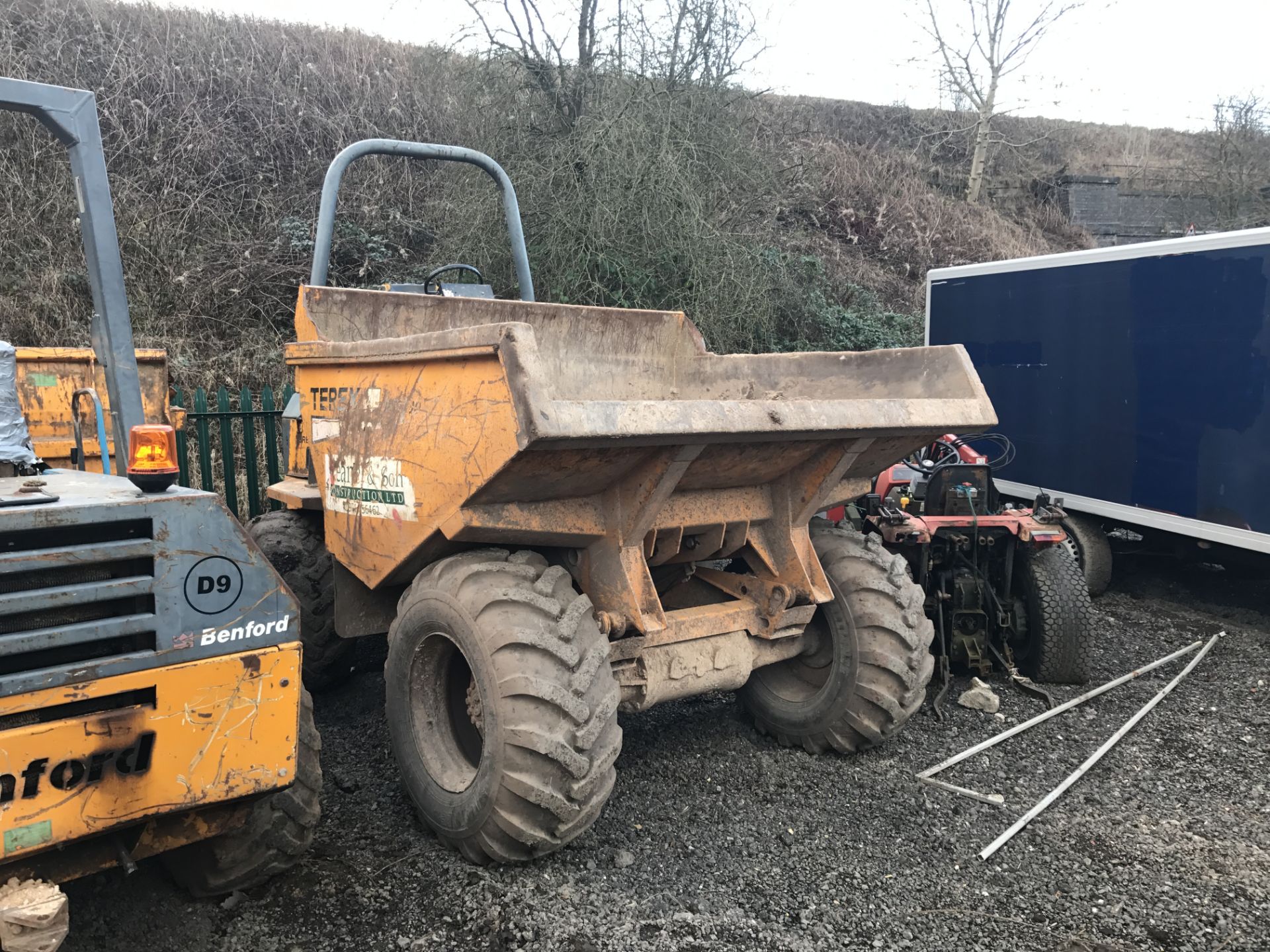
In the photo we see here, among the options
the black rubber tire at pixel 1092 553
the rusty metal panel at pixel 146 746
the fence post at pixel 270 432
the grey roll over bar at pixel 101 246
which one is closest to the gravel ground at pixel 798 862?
the rusty metal panel at pixel 146 746

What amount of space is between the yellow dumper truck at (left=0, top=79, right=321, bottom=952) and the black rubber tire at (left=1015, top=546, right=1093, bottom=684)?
3921 millimetres

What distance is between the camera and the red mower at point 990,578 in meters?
4.96

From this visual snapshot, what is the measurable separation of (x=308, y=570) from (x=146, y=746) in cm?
218

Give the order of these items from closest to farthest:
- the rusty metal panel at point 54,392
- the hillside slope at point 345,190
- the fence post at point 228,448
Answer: the rusty metal panel at point 54,392 → the fence post at point 228,448 → the hillside slope at point 345,190

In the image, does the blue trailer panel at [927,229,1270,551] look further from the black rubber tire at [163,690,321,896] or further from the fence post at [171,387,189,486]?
the fence post at [171,387,189,486]

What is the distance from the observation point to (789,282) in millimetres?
12016

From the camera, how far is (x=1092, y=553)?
6.91m

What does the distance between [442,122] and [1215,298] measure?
32.3 ft

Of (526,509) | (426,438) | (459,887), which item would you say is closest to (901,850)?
(459,887)

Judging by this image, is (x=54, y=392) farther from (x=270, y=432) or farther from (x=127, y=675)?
(x=127, y=675)

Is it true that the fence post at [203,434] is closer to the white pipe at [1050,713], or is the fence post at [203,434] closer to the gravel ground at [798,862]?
the gravel ground at [798,862]

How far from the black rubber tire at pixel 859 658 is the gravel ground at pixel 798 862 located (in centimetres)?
15

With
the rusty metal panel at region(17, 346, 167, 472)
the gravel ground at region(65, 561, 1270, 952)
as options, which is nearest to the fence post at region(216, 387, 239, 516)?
the rusty metal panel at region(17, 346, 167, 472)

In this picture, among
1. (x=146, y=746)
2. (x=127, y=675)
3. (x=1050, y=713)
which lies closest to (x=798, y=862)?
(x=1050, y=713)
